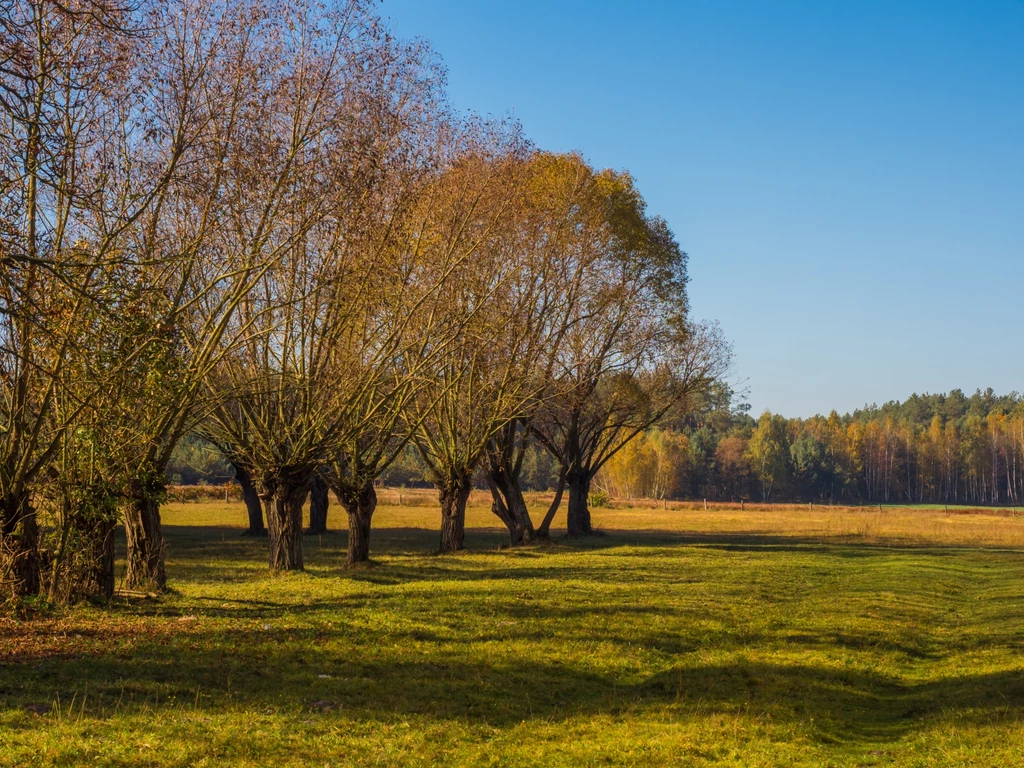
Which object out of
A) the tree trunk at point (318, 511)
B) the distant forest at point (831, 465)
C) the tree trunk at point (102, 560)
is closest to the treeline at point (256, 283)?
the tree trunk at point (102, 560)

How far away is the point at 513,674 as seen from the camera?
12422 mm

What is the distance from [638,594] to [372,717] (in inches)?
479

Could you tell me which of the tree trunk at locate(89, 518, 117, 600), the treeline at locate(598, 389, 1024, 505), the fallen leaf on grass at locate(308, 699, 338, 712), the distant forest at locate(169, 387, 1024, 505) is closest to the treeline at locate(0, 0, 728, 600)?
the tree trunk at locate(89, 518, 117, 600)

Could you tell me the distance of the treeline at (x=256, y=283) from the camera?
1366cm

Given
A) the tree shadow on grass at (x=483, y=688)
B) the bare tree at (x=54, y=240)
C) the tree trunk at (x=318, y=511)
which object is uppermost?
the bare tree at (x=54, y=240)

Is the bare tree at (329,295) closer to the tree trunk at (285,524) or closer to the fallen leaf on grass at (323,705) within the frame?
the tree trunk at (285,524)

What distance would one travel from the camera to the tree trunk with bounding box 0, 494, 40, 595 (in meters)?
14.2

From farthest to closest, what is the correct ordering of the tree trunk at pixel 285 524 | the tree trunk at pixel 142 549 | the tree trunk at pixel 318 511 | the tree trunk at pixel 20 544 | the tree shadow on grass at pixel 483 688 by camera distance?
the tree trunk at pixel 318 511, the tree trunk at pixel 285 524, the tree trunk at pixel 142 549, the tree trunk at pixel 20 544, the tree shadow on grass at pixel 483 688

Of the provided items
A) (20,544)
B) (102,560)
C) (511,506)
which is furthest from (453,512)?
(20,544)

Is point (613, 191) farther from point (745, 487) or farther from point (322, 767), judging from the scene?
point (745, 487)

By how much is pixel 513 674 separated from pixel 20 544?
7646mm

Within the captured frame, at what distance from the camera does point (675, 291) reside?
39094 millimetres

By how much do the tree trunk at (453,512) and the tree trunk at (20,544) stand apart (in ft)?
58.5

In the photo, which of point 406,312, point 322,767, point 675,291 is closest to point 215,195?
point 406,312
